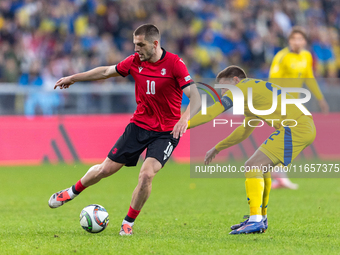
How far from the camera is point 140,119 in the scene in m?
6.81

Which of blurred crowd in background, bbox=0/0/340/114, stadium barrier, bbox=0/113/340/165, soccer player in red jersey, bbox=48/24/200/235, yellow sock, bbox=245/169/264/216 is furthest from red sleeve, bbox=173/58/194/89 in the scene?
blurred crowd in background, bbox=0/0/340/114

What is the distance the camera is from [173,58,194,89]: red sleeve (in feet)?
21.2

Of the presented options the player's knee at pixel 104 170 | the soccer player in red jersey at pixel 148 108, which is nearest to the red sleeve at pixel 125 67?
the soccer player in red jersey at pixel 148 108

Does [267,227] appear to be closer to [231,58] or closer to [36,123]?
[36,123]

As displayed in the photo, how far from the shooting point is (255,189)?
6.42 metres

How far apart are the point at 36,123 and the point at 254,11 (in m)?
10.2

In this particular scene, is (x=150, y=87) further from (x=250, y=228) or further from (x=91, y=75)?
(x=250, y=228)

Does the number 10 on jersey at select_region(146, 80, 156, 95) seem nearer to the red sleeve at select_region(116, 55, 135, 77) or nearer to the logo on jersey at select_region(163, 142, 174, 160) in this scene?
the red sleeve at select_region(116, 55, 135, 77)

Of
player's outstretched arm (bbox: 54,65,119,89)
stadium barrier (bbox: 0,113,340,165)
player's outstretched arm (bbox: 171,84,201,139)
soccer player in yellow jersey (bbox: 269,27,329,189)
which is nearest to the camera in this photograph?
player's outstretched arm (bbox: 171,84,201,139)

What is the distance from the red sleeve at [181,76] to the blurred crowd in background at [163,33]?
1004cm

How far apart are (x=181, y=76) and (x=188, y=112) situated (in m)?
0.53

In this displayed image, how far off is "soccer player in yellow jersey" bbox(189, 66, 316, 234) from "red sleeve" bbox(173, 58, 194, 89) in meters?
0.41

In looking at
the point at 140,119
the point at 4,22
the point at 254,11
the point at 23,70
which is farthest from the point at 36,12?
the point at 140,119

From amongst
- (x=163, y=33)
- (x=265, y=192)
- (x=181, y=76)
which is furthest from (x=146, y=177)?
(x=163, y=33)
